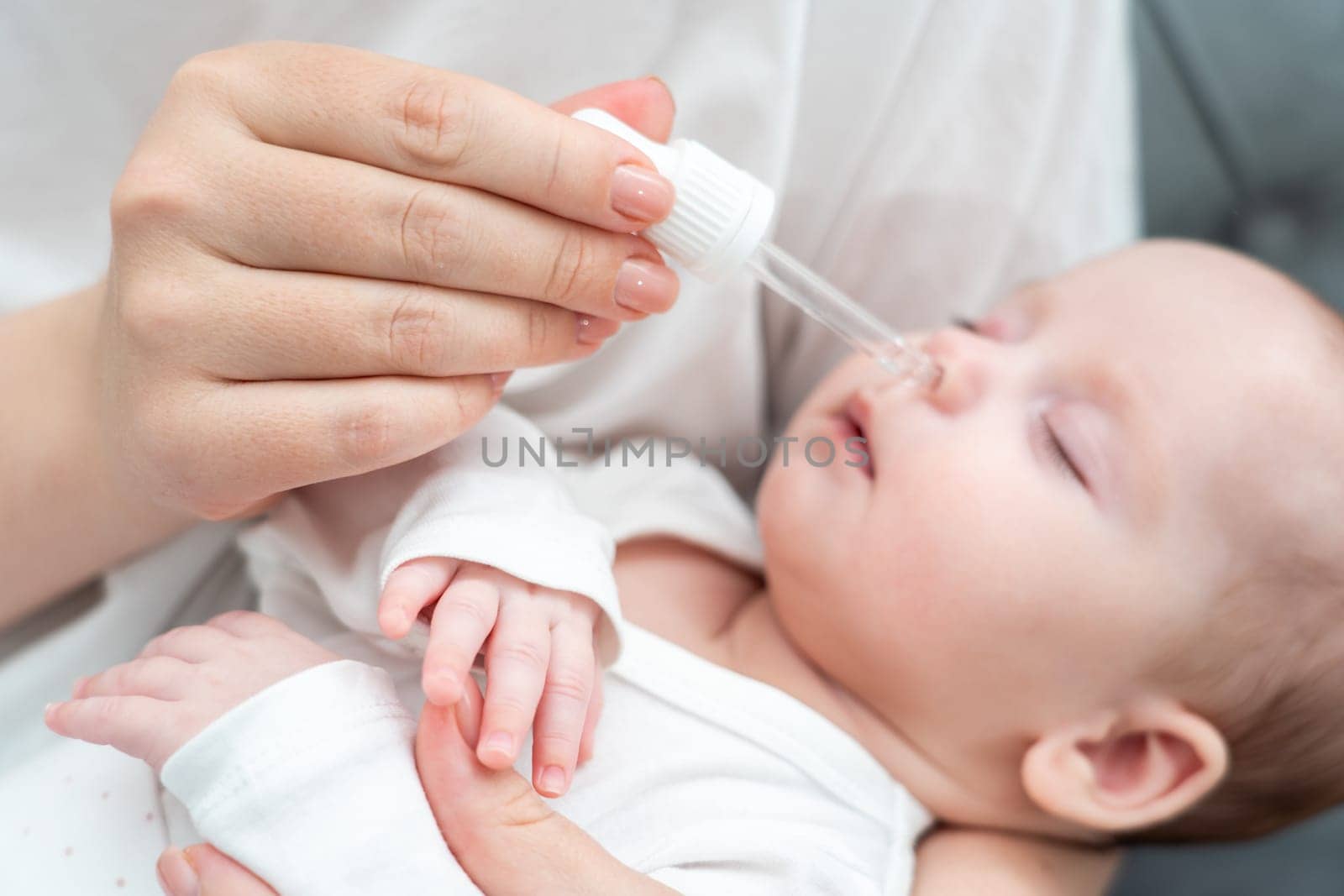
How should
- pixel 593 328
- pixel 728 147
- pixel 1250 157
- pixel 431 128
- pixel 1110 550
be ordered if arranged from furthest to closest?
pixel 1250 157 → pixel 728 147 → pixel 1110 550 → pixel 593 328 → pixel 431 128

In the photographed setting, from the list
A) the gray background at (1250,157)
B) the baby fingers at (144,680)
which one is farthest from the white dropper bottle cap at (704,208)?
the gray background at (1250,157)

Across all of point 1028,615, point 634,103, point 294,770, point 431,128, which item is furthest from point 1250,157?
point 294,770

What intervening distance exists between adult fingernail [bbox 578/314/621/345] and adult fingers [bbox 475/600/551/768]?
0.64ft

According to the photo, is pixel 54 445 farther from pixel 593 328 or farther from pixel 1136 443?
pixel 1136 443

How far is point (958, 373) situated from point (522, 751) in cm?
52

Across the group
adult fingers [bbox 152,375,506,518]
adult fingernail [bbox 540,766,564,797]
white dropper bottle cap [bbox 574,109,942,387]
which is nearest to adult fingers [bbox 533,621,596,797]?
adult fingernail [bbox 540,766,564,797]

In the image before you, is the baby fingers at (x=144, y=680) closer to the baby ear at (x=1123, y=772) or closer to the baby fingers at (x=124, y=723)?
the baby fingers at (x=124, y=723)

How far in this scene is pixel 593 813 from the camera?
833 mm

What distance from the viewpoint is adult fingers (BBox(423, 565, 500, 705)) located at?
0.64 m

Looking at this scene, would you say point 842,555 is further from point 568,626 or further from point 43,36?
point 43,36

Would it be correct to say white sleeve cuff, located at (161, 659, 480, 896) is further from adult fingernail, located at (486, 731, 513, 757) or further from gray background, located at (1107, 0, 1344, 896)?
gray background, located at (1107, 0, 1344, 896)

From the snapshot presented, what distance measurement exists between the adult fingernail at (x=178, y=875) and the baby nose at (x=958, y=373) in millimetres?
708

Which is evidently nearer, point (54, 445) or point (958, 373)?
point (54, 445)

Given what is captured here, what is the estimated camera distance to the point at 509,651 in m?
0.69
